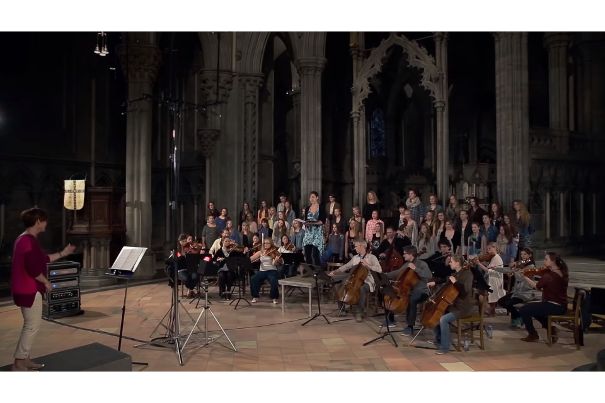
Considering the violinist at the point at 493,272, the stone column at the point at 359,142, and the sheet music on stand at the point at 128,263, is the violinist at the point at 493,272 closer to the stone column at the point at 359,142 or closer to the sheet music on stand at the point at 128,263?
the sheet music on stand at the point at 128,263

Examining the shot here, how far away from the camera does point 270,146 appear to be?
1855 cm

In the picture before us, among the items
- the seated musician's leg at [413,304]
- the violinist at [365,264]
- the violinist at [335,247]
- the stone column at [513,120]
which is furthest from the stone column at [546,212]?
the seated musician's leg at [413,304]

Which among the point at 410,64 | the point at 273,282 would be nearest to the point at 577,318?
the point at 273,282

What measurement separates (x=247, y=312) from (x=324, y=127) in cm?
1375

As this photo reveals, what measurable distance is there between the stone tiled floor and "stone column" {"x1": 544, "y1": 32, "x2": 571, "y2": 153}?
9.12m

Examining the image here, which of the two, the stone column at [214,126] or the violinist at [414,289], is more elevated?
the stone column at [214,126]

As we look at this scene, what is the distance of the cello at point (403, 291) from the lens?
741 centimetres

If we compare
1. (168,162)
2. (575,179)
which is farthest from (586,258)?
(168,162)

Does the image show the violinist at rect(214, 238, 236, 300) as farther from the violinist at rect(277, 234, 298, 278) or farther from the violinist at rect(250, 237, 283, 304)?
the violinist at rect(277, 234, 298, 278)

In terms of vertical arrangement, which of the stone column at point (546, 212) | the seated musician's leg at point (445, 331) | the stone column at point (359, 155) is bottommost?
the seated musician's leg at point (445, 331)

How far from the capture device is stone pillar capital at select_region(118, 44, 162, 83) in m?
13.9

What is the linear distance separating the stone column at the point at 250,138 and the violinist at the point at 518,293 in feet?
30.8
